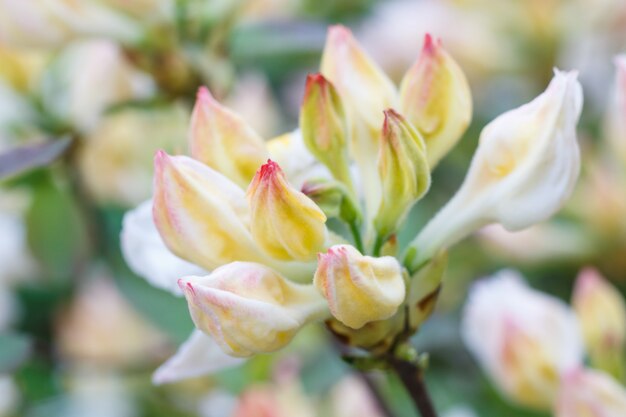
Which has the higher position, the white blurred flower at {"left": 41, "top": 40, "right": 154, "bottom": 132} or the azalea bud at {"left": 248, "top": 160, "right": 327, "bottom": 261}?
the azalea bud at {"left": 248, "top": 160, "right": 327, "bottom": 261}

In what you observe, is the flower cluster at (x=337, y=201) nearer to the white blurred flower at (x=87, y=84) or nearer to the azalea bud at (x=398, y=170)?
the azalea bud at (x=398, y=170)

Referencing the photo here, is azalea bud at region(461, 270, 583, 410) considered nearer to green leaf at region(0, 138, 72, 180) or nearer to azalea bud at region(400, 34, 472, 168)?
azalea bud at region(400, 34, 472, 168)

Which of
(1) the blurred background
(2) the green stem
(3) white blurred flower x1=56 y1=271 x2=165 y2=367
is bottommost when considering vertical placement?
(3) white blurred flower x1=56 y1=271 x2=165 y2=367

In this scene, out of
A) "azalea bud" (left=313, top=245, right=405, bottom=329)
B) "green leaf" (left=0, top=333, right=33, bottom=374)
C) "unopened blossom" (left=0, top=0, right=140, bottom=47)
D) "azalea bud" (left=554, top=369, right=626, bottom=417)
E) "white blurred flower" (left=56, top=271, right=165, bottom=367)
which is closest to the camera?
"azalea bud" (left=313, top=245, right=405, bottom=329)

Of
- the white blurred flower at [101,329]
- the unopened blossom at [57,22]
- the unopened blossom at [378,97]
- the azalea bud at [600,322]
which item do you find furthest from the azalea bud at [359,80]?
the white blurred flower at [101,329]

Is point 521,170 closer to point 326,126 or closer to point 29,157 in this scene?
point 326,126

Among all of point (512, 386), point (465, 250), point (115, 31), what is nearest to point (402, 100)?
point (512, 386)

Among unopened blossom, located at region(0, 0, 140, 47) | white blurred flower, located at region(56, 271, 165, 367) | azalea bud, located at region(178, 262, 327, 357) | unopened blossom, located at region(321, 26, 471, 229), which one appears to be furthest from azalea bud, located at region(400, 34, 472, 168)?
white blurred flower, located at region(56, 271, 165, 367)

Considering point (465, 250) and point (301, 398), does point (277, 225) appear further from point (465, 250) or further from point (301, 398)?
point (465, 250)
